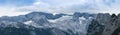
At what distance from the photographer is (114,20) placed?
171 metres

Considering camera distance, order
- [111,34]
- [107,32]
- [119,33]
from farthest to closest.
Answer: [107,32] < [111,34] < [119,33]

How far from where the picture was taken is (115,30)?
500 feet

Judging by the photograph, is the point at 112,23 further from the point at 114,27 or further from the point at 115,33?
the point at 115,33

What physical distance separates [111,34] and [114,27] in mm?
9102

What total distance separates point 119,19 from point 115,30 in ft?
46.9

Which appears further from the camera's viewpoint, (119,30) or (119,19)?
(119,19)

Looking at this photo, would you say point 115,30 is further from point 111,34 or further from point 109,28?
point 109,28

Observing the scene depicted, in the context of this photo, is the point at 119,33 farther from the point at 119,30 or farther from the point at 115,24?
the point at 115,24

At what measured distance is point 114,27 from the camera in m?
160

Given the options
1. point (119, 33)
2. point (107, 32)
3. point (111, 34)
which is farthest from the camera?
point (107, 32)

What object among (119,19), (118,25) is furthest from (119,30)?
(119,19)

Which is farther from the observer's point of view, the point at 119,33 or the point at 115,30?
the point at 115,30

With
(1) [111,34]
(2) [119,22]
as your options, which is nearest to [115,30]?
(1) [111,34]

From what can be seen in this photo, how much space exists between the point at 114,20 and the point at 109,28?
24.7ft
